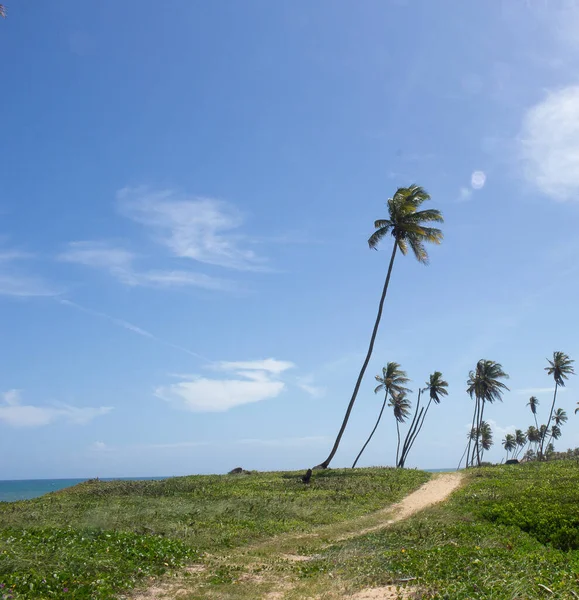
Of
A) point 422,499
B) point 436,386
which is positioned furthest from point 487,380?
point 422,499

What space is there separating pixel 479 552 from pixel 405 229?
106ft

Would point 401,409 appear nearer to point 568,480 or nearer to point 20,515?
point 568,480

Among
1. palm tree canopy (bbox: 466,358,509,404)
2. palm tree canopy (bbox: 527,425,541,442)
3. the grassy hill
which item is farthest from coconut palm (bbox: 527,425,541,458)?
the grassy hill

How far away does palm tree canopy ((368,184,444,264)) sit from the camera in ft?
134

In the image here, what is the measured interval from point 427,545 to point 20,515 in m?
16.5

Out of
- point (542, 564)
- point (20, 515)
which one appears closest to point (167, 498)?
point (20, 515)

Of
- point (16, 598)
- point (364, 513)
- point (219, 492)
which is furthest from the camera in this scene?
point (219, 492)

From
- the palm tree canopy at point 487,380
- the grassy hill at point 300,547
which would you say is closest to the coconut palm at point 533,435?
the palm tree canopy at point 487,380

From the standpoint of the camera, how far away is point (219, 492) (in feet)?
96.0

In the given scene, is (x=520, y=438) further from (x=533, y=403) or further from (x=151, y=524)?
(x=151, y=524)

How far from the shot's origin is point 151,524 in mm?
17203

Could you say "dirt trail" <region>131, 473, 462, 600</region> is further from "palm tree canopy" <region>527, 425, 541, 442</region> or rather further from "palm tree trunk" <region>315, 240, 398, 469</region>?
"palm tree canopy" <region>527, 425, 541, 442</region>

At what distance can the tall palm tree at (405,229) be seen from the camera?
4066 centimetres

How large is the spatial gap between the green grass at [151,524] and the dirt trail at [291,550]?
686 mm
